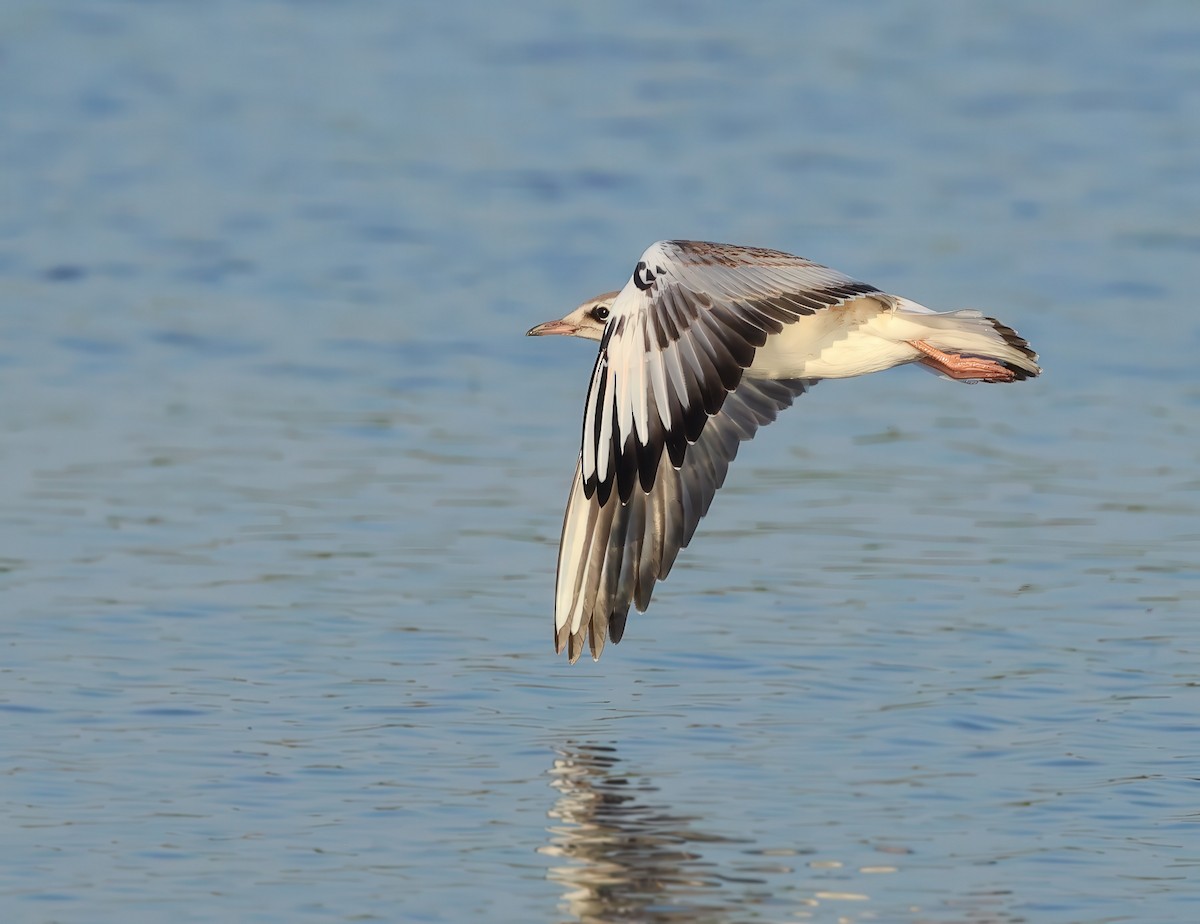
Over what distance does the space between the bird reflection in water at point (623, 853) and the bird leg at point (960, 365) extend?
2291 millimetres

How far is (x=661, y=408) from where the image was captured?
911 cm

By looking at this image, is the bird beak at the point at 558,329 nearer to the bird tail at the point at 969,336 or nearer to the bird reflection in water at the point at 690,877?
the bird tail at the point at 969,336

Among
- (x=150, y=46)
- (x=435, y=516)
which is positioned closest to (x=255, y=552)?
(x=435, y=516)

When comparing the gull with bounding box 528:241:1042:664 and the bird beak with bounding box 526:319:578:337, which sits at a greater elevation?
the bird beak with bounding box 526:319:578:337

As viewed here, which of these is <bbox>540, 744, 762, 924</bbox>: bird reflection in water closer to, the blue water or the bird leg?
the blue water

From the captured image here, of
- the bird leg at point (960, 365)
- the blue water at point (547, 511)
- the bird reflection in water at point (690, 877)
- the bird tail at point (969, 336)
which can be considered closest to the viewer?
the bird reflection in water at point (690, 877)

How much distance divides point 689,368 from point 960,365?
2093 millimetres

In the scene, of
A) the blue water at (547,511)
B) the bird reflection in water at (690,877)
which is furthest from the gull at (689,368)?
the bird reflection in water at (690,877)

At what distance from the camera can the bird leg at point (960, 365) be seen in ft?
35.6

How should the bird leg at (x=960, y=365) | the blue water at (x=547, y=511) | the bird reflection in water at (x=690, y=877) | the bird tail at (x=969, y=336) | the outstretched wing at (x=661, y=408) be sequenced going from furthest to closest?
1. the bird leg at (x=960, y=365)
2. the bird tail at (x=969, y=336)
3. the outstretched wing at (x=661, y=408)
4. the blue water at (x=547, y=511)
5. the bird reflection in water at (x=690, y=877)

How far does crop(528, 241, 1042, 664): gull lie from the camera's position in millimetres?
9156

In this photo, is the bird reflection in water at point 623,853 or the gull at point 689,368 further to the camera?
the gull at point 689,368

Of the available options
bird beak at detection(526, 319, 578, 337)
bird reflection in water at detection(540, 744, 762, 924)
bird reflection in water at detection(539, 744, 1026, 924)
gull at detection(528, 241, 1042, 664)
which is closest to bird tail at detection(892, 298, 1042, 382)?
gull at detection(528, 241, 1042, 664)

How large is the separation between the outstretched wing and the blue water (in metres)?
0.48
